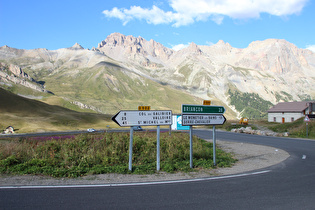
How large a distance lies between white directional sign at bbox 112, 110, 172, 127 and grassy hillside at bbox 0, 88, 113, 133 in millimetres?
52389

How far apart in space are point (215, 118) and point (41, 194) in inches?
321

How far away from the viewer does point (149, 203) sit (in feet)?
20.6

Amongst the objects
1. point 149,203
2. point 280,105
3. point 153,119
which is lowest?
point 149,203

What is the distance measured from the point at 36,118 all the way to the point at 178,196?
77670 mm

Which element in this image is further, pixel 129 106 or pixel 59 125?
pixel 129 106

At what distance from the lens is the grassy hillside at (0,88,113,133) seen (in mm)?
63903

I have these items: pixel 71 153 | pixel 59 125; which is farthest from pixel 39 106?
pixel 71 153

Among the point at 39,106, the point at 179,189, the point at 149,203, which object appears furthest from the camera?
the point at 39,106

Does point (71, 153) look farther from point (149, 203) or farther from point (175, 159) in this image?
point (149, 203)

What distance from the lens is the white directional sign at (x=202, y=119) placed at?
36.0 ft

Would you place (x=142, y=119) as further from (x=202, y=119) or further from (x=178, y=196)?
(x=178, y=196)

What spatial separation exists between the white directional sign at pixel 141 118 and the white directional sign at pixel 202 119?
2.47ft

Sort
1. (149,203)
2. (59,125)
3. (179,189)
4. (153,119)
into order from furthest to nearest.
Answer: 1. (59,125)
2. (153,119)
3. (179,189)
4. (149,203)

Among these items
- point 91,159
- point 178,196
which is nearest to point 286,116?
point 91,159
